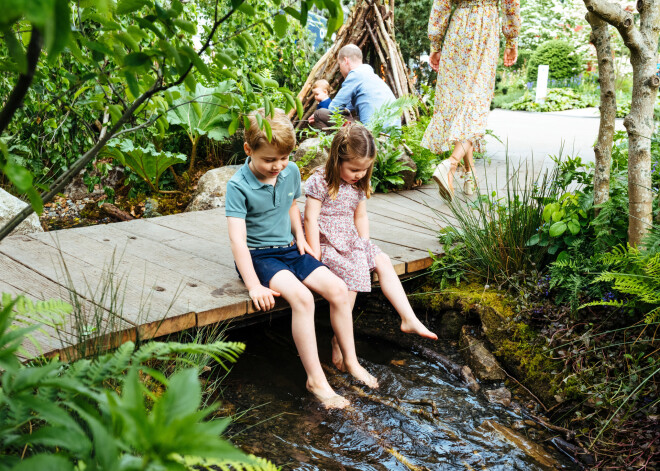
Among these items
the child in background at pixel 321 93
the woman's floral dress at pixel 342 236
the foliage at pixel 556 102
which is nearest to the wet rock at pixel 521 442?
the woman's floral dress at pixel 342 236

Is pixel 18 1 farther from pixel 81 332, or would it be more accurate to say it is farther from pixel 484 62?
pixel 484 62

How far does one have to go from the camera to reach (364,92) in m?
6.07

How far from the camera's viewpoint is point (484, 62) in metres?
5.12

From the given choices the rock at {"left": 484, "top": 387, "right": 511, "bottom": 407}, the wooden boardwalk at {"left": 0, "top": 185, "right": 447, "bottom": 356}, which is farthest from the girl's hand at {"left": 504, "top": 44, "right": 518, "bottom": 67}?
the rock at {"left": 484, "top": 387, "right": 511, "bottom": 407}

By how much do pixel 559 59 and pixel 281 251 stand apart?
714 inches

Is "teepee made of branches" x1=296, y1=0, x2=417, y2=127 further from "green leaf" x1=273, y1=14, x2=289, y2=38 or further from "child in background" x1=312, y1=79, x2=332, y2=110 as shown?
"green leaf" x1=273, y1=14, x2=289, y2=38

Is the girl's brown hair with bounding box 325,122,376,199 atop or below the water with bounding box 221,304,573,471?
atop

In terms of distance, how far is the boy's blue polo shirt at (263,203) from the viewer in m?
2.88

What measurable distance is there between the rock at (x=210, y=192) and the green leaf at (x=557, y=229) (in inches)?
109

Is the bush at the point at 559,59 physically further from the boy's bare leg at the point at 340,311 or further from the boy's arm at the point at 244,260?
the boy's arm at the point at 244,260

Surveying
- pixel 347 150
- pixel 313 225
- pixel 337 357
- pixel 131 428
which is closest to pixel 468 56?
pixel 347 150

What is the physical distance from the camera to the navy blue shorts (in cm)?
292

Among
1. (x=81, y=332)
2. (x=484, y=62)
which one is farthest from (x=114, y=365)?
(x=484, y=62)

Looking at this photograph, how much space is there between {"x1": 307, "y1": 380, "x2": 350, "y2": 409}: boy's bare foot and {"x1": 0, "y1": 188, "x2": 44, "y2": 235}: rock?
2.53m
